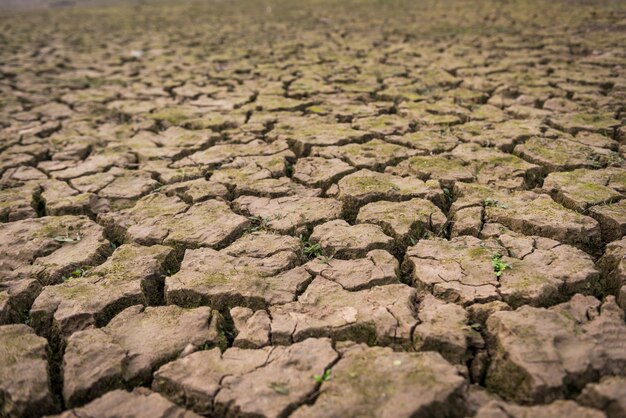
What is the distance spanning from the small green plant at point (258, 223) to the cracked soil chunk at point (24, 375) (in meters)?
1.02

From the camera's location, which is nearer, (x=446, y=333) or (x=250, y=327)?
(x=446, y=333)

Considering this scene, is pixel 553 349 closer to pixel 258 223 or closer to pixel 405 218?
pixel 405 218

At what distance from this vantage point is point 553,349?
4.64 feet

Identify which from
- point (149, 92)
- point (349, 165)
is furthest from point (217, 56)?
point (349, 165)

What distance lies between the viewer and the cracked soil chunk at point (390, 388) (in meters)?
1.29

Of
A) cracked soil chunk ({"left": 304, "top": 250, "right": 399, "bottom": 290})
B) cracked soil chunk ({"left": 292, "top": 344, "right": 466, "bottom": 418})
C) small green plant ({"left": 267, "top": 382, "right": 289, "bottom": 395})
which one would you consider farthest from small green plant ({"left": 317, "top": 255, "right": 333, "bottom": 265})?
small green plant ({"left": 267, "top": 382, "right": 289, "bottom": 395})

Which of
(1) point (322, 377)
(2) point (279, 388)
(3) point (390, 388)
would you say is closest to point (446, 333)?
(3) point (390, 388)

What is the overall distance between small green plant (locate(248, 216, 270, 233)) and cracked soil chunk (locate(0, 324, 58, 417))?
1.02 metres

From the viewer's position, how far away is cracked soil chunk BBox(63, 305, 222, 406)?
146cm

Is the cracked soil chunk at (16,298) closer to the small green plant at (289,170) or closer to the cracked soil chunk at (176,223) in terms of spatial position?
the cracked soil chunk at (176,223)

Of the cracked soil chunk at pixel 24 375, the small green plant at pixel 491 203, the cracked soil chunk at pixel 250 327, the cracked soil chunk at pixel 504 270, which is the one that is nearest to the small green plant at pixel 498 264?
the cracked soil chunk at pixel 504 270

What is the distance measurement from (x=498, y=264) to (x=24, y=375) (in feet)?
5.70

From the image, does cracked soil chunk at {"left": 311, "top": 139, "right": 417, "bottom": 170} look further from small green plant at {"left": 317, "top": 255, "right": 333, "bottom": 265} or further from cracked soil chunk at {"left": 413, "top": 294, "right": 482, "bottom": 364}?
A: cracked soil chunk at {"left": 413, "top": 294, "right": 482, "bottom": 364}

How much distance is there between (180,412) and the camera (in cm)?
137
